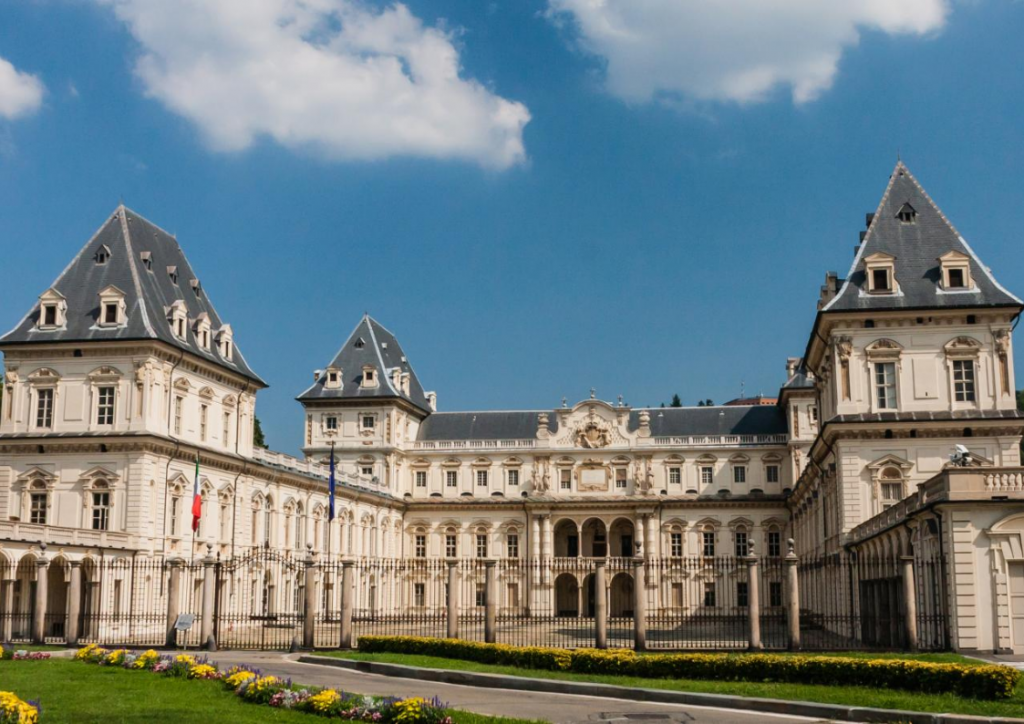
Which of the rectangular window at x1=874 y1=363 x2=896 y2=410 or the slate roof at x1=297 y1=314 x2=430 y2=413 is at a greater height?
the slate roof at x1=297 y1=314 x2=430 y2=413

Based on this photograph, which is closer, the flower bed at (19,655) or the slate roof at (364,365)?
the flower bed at (19,655)

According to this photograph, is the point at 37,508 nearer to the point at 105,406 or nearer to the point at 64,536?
the point at 105,406

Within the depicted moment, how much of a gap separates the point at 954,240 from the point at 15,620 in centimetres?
3922

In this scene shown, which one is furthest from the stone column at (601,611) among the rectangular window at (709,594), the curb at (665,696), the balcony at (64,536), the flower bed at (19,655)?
the rectangular window at (709,594)

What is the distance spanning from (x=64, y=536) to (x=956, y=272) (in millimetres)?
35418

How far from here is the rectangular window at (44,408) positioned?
47.5 meters

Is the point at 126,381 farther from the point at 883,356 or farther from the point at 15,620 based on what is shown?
the point at 883,356

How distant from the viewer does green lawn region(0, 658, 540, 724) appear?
16.1 m

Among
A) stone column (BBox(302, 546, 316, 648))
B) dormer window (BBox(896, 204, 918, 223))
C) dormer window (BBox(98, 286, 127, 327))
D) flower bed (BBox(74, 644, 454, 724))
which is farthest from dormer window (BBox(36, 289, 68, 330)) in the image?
dormer window (BBox(896, 204, 918, 223))

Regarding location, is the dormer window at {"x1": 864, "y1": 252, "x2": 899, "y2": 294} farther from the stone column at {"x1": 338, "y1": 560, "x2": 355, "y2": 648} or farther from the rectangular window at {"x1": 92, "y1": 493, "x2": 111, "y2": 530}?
the rectangular window at {"x1": 92, "y1": 493, "x2": 111, "y2": 530}

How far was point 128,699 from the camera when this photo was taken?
60.2 ft

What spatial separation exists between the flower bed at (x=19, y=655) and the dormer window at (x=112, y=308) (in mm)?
21163

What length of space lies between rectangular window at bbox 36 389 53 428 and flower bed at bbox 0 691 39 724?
3578cm

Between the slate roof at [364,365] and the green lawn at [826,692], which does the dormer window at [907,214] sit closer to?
the green lawn at [826,692]
